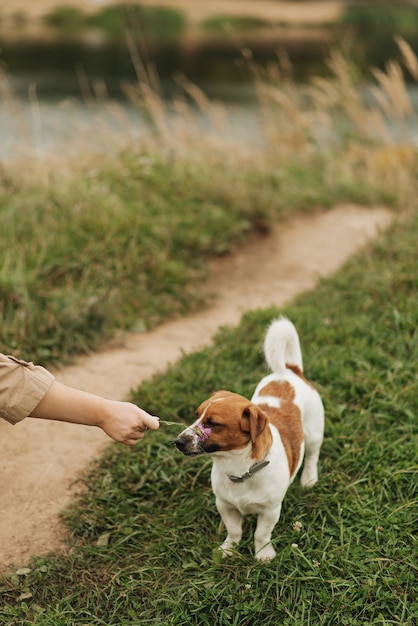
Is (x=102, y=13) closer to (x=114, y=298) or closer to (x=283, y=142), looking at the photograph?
(x=283, y=142)

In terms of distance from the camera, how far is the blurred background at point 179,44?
49.6 feet

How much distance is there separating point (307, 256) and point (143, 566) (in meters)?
3.86

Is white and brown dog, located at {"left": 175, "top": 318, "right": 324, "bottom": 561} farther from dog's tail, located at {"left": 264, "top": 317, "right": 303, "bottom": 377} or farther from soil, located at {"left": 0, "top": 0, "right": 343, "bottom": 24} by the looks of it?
soil, located at {"left": 0, "top": 0, "right": 343, "bottom": 24}

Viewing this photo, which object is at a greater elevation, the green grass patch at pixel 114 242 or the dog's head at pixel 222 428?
the dog's head at pixel 222 428

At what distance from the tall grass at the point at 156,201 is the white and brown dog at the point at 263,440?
6.02ft

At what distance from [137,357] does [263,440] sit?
2.02 metres

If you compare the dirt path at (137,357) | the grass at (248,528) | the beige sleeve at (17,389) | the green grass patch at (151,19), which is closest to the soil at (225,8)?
the green grass patch at (151,19)

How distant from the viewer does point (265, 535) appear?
2889mm

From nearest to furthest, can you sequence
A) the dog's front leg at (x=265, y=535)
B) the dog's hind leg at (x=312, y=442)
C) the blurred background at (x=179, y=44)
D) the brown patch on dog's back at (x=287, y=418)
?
1. the dog's front leg at (x=265, y=535)
2. the brown patch on dog's back at (x=287, y=418)
3. the dog's hind leg at (x=312, y=442)
4. the blurred background at (x=179, y=44)

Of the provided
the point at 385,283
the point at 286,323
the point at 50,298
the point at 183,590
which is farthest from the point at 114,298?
the point at 183,590

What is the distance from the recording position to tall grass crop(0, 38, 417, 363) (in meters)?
4.82

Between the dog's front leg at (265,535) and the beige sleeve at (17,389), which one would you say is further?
the dog's front leg at (265,535)

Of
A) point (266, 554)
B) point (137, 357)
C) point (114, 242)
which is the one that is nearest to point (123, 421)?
point (266, 554)

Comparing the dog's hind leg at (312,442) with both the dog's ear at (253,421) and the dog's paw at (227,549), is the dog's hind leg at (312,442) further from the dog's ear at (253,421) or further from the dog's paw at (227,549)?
the dog's ear at (253,421)
